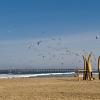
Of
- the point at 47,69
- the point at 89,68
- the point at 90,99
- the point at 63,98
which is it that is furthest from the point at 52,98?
the point at 47,69

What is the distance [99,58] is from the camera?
36.3 metres

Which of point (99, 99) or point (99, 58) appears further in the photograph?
point (99, 58)

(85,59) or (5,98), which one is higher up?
(85,59)

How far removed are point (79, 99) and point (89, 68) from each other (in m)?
19.2

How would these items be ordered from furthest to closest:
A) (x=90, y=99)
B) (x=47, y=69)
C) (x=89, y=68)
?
(x=47, y=69)
(x=89, y=68)
(x=90, y=99)

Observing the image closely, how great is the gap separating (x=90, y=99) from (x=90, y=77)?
64.2ft

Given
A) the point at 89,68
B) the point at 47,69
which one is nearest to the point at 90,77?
the point at 89,68

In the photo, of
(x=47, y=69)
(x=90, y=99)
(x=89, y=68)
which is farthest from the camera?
(x=47, y=69)

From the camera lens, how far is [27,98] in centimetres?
1775

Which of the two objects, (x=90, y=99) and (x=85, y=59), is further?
(x=85, y=59)

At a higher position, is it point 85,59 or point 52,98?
point 85,59

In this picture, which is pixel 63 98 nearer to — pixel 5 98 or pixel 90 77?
pixel 5 98

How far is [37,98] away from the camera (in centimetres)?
1766

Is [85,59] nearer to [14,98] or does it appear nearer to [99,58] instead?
[99,58]
